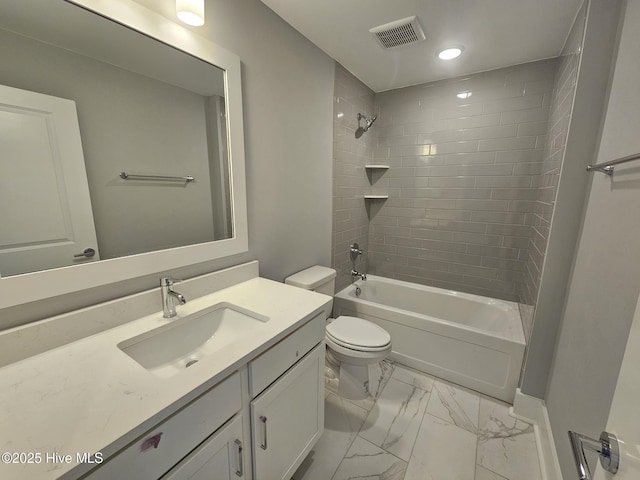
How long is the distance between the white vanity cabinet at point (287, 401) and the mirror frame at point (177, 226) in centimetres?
60

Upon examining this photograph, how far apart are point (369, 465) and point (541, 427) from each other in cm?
102

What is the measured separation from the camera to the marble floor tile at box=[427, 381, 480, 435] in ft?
5.29

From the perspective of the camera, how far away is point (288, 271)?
1.85 metres

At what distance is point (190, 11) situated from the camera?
1.03m

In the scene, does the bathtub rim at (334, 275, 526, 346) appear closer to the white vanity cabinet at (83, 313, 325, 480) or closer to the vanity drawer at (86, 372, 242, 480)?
the white vanity cabinet at (83, 313, 325, 480)

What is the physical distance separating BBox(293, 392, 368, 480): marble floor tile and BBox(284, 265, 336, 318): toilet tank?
0.58 metres

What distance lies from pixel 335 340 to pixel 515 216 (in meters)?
1.81

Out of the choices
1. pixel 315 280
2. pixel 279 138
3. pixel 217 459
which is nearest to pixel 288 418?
pixel 217 459

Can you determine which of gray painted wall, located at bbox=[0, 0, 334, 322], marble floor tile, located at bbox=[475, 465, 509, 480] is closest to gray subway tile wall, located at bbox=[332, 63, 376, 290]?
gray painted wall, located at bbox=[0, 0, 334, 322]

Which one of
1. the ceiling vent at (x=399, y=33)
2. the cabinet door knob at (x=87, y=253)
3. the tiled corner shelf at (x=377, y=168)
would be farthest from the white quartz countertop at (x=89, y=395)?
the tiled corner shelf at (x=377, y=168)

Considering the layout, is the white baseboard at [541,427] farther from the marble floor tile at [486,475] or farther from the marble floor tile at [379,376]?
the marble floor tile at [379,376]

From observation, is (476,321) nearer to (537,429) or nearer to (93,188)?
(537,429)

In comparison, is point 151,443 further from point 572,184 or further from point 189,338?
point 572,184

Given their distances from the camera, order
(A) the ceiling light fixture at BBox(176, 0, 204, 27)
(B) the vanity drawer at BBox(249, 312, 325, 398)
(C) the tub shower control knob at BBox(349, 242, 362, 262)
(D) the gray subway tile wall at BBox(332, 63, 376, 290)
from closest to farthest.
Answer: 1. (B) the vanity drawer at BBox(249, 312, 325, 398)
2. (A) the ceiling light fixture at BBox(176, 0, 204, 27)
3. (D) the gray subway tile wall at BBox(332, 63, 376, 290)
4. (C) the tub shower control knob at BBox(349, 242, 362, 262)
